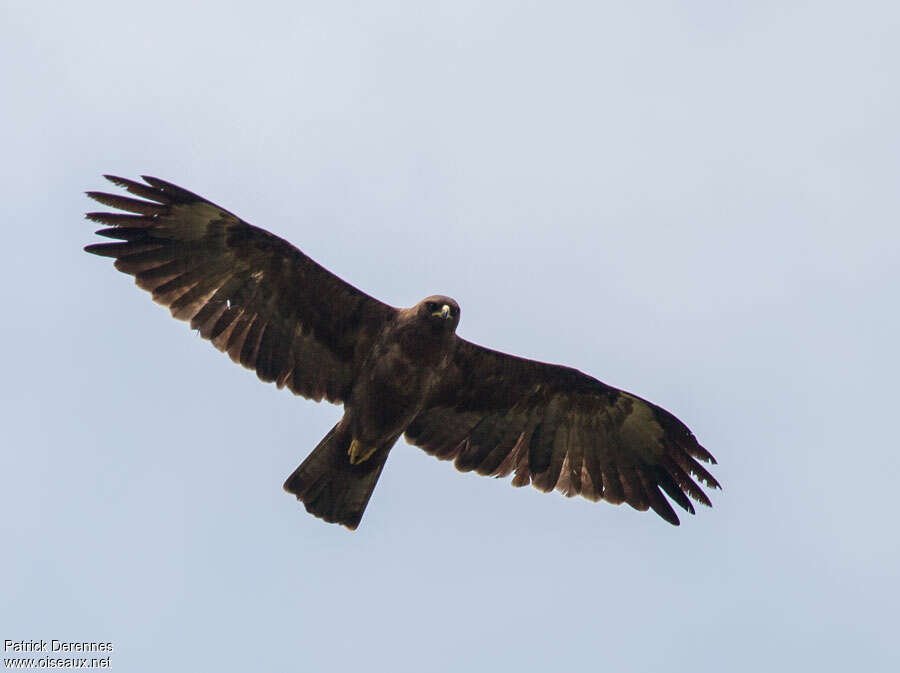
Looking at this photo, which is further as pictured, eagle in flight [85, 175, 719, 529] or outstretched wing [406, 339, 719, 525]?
outstretched wing [406, 339, 719, 525]

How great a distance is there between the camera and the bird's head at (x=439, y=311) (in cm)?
1238

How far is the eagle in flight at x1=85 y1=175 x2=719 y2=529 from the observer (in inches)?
497

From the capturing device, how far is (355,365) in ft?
42.7

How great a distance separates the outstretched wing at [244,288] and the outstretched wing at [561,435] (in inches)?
43.1

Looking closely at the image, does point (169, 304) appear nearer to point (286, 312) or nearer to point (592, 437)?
point (286, 312)

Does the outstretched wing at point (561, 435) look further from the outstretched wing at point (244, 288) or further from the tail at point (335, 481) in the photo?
the outstretched wing at point (244, 288)

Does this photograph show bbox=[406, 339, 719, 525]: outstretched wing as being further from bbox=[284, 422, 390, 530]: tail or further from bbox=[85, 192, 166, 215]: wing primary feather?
bbox=[85, 192, 166, 215]: wing primary feather

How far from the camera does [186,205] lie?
12648 mm

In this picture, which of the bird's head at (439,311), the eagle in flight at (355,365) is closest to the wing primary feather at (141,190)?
the eagle in flight at (355,365)

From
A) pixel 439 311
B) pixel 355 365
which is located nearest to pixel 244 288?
pixel 355 365

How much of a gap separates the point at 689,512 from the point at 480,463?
7.27 feet

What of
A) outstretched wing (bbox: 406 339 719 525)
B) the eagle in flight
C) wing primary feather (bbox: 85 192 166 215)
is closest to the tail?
the eagle in flight

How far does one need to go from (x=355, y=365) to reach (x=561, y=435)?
93.6 inches

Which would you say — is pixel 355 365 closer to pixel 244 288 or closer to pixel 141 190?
pixel 244 288
